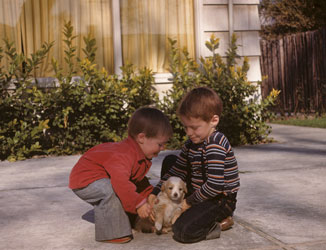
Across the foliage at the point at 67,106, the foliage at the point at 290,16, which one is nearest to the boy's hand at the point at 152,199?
the foliage at the point at 67,106

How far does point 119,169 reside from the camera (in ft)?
8.92

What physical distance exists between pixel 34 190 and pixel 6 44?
2636mm

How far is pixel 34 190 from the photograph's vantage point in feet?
14.0

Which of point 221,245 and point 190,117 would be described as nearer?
point 221,245

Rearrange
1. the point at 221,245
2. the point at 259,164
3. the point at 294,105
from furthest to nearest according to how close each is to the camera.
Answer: the point at 294,105, the point at 259,164, the point at 221,245

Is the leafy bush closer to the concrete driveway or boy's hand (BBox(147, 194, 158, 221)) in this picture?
the concrete driveway

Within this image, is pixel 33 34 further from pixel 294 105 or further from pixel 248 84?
pixel 294 105

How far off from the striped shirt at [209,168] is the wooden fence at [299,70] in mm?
8936

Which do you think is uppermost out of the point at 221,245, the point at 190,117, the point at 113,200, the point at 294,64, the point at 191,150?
the point at 294,64

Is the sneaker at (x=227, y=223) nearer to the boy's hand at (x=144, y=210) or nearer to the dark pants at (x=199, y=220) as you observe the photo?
the dark pants at (x=199, y=220)

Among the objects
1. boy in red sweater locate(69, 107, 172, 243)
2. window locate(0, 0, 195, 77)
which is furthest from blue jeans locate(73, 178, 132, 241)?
window locate(0, 0, 195, 77)

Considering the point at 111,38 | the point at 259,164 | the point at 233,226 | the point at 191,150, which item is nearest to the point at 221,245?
the point at 233,226

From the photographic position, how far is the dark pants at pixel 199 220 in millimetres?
2670

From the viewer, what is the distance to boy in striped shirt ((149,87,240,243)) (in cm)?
273
